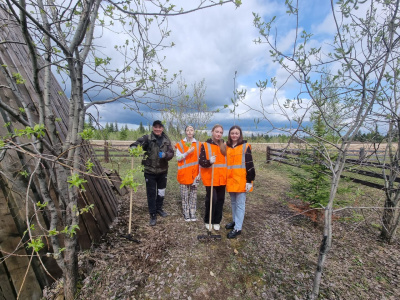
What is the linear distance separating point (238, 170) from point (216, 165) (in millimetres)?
496

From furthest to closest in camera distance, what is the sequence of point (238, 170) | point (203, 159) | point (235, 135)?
point (203, 159)
point (235, 135)
point (238, 170)

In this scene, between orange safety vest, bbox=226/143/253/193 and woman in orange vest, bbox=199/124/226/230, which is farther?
woman in orange vest, bbox=199/124/226/230

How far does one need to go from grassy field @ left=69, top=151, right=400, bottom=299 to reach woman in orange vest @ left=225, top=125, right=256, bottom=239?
0.90 feet

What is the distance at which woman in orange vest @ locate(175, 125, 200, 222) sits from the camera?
3.80 metres

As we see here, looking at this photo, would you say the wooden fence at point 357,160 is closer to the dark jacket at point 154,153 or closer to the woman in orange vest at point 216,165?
the woman in orange vest at point 216,165

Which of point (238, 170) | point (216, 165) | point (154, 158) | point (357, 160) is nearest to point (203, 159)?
point (216, 165)

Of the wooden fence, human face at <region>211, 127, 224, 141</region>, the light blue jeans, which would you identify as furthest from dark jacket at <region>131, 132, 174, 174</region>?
the wooden fence

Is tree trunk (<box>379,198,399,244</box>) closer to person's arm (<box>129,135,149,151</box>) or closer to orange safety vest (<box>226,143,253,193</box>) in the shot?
orange safety vest (<box>226,143,253,193</box>)

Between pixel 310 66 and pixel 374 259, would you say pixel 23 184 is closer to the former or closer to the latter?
pixel 310 66

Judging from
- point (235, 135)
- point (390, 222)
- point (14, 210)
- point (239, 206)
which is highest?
point (235, 135)

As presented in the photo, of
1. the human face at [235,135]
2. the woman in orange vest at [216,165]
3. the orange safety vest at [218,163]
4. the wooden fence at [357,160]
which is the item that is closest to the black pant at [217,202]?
the woman in orange vest at [216,165]

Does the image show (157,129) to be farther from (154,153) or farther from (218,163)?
(218,163)

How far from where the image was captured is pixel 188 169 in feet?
12.5

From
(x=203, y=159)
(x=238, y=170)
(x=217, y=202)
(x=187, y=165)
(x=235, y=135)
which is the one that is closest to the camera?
(x=238, y=170)
